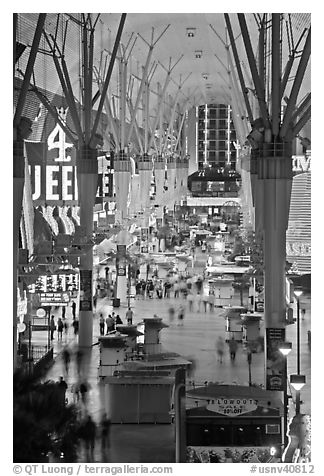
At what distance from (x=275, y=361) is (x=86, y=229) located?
13.2 m

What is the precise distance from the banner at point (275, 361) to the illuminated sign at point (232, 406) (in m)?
3.54

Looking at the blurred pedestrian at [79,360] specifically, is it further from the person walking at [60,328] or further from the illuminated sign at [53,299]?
the person walking at [60,328]

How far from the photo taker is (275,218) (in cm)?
2600

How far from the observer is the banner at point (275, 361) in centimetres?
2244

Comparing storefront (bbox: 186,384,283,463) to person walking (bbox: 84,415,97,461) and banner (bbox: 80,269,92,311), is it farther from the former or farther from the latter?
banner (bbox: 80,269,92,311)

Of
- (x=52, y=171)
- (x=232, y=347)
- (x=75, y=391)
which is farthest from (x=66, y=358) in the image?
(x=52, y=171)

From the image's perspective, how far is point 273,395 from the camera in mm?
20609

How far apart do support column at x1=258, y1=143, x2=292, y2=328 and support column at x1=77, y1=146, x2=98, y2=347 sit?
325 inches

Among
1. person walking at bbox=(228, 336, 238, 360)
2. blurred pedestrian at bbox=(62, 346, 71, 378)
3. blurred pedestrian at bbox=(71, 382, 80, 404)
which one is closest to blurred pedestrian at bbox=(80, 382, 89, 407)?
blurred pedestrian at bbox=(71, 382, 80, 404)

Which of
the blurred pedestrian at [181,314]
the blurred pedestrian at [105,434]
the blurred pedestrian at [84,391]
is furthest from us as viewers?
the blurred pedestrian at [181,314]

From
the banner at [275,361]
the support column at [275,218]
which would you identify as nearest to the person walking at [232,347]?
the support column at [275,218]

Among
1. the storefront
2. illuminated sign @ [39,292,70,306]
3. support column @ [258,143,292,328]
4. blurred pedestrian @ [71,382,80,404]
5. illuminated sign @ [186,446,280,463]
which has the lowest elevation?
blurred pedestrian @ [71,382,80,404]

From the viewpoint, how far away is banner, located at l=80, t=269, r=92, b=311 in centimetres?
3288

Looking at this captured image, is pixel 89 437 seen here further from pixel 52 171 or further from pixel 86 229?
pixel 52 171
